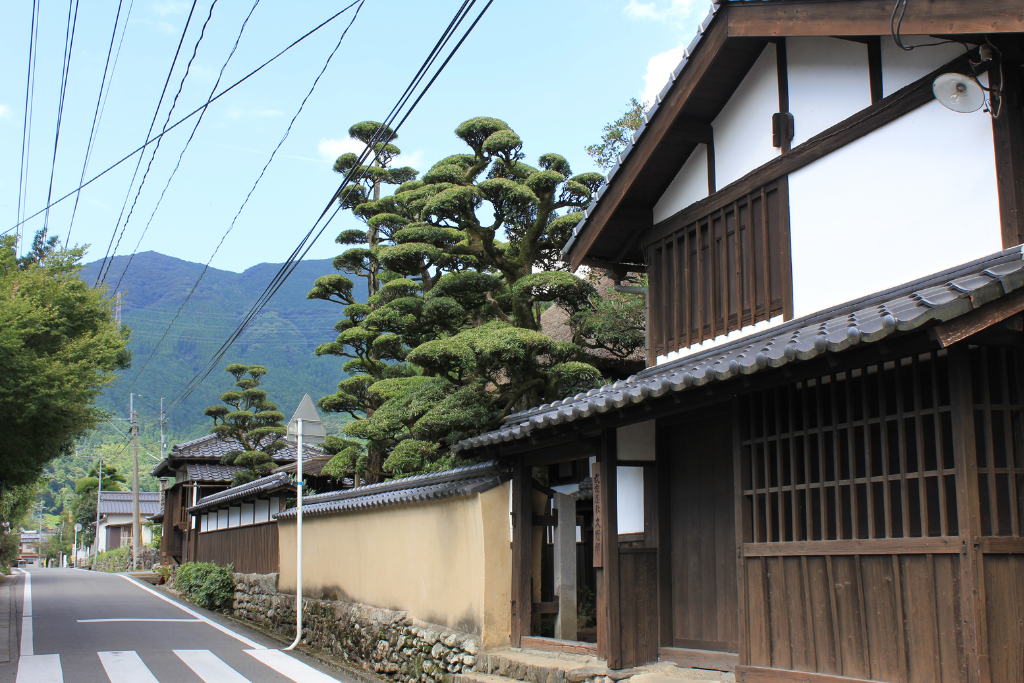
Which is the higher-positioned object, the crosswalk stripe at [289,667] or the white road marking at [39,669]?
the white road marking at [39,669]

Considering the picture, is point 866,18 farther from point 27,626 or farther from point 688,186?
point 27,626

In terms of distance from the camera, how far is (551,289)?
1444 centimetres

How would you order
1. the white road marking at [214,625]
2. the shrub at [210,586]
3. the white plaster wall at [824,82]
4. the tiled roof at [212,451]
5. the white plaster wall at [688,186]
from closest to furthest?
the white plaster wall at [824,82] < the white plaster wall at [688,186] < the white road marking at [214,625] < the shrub at [210,586] < the tiled roof at [212,451]

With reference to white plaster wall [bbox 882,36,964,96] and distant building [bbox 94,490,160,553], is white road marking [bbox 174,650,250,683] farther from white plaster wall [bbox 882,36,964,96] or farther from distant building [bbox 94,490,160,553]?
distant building [bbox 94,490,160,553]

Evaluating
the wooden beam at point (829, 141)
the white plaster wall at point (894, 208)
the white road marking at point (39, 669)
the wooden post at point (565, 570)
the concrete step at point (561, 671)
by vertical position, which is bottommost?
the white road marking at point (39, 669)

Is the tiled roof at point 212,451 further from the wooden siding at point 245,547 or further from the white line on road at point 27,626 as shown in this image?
the white line on road at point 27,626

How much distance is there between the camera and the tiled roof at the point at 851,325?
4.84m

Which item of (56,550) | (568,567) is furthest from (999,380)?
(56,550)

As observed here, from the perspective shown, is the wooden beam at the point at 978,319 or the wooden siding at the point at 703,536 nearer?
the wooden beam at the point at 978,319

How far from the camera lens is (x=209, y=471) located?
3578 centimetres

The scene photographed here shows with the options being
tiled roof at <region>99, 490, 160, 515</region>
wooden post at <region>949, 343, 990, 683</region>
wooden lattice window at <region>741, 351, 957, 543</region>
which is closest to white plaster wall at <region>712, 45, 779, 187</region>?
wooden lattice window at <region>741, 351, 957, 543</region>

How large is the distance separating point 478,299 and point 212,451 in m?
25.2

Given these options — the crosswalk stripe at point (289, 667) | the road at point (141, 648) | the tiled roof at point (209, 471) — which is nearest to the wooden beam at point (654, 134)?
the crosswalk stripe at point (289, 667)

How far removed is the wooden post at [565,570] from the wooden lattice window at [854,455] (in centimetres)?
439
